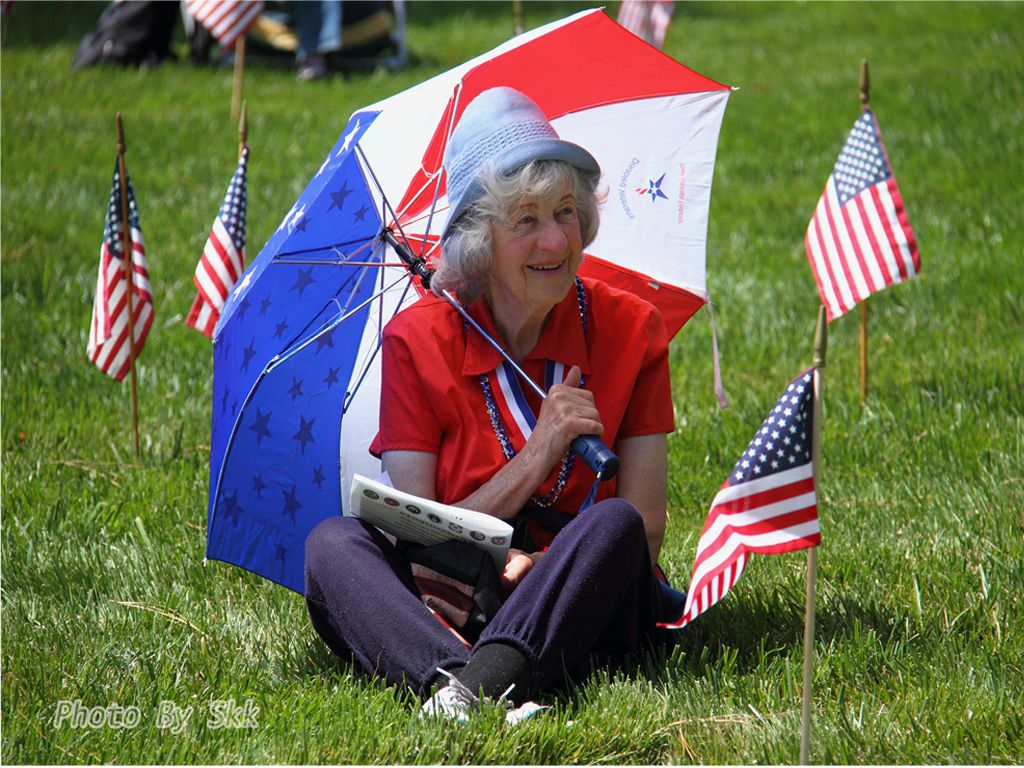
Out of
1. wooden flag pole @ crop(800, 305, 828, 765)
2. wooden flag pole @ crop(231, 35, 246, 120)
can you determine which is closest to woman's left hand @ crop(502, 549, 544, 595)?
wooden flag pole @ crop(800, 305, 828, 765)

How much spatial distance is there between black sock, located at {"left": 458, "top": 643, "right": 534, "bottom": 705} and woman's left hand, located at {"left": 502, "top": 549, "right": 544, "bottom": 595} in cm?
25

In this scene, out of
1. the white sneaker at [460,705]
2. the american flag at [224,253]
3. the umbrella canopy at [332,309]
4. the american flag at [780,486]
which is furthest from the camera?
the american flag at [224,253]

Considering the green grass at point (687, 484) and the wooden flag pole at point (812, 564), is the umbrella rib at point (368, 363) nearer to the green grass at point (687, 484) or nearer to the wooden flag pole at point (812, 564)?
the green grass at point (687, 484)

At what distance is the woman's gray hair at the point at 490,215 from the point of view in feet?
9.84

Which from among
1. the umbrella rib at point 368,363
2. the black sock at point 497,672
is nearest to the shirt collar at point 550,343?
the umbrella rib at point 368,363

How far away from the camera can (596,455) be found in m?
2.83

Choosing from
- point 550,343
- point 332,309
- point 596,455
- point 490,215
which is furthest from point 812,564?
point 332,309

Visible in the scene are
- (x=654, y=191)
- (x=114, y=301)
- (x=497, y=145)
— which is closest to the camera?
(x=497, y=145)

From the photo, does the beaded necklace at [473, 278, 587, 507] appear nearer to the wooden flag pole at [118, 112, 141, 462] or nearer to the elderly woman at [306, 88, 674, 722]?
the elderly woman at [306, 88, 674, 722]

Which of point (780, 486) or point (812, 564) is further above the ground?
point (780, 486)

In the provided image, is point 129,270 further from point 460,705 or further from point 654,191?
point 460,705

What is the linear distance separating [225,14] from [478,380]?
6.45 m

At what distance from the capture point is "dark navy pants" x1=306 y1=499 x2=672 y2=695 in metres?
2.84

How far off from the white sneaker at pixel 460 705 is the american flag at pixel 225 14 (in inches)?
279
